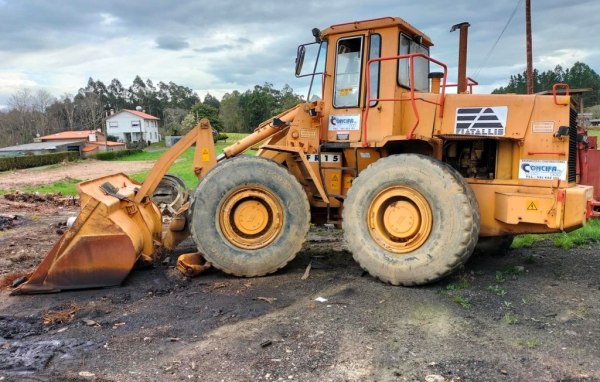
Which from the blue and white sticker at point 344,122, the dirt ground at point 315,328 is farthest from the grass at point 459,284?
the blue and white sticker at point 344,122

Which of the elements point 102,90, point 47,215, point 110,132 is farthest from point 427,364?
point 102,90

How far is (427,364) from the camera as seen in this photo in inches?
151

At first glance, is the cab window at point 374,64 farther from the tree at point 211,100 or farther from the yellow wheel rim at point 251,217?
the tree at point 211,100

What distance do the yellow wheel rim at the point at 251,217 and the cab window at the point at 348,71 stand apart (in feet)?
5.36

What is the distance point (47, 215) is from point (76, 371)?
30.8ft

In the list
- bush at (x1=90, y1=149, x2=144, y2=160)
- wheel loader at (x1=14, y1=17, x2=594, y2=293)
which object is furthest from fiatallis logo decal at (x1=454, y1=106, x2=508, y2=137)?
bush at (x1=90, y1=149, x2=144, y2=160)

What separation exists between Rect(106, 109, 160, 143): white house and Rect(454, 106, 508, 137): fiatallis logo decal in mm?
88065

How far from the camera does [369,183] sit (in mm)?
5902

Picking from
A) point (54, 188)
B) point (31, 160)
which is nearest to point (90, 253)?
point (54, 188)

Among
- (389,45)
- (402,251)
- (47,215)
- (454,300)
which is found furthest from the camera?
(47,215)

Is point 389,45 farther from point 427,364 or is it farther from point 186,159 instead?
point 186,159

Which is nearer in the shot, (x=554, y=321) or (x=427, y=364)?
(x=427, y=364)

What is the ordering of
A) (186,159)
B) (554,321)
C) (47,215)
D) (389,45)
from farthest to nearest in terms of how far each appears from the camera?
(186,159), (47,215), (389,45), (554,321)

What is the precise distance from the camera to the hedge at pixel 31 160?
118 ft
